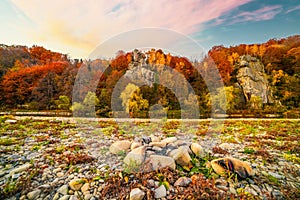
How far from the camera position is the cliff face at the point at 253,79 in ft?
80.8

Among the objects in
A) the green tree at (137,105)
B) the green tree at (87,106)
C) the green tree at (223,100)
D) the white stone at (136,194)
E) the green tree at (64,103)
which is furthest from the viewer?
the green tree at (64,103)

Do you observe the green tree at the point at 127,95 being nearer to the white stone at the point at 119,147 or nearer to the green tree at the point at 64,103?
the green tree at the point at 64,103

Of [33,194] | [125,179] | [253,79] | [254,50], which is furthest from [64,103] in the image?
[254,50]

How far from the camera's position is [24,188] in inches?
110

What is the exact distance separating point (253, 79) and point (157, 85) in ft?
55.8

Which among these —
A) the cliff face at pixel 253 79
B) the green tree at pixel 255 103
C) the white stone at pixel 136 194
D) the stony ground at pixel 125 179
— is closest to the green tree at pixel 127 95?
the stony ground at pixel 125 179

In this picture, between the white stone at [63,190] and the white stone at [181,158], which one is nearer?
the white stone at [63,190]

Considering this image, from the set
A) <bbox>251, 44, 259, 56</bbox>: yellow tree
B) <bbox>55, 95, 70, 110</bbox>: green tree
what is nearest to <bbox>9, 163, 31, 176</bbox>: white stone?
<bbox>55, 95, 70, 110</bbox>: green tree

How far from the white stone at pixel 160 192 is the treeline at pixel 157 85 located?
11.7 meters

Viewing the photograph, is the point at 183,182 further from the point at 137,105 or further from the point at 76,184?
the point at 137,105

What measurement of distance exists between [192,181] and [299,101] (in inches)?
1011

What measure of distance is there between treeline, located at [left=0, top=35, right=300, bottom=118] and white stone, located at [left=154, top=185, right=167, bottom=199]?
462 inches

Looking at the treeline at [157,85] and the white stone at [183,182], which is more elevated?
the treeline at [157,85]

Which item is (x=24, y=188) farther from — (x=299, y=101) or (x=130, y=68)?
(x=299, y=101)
